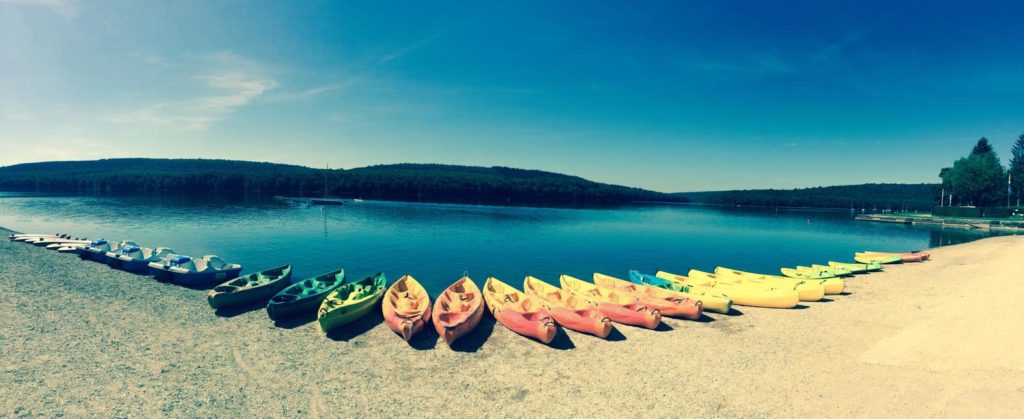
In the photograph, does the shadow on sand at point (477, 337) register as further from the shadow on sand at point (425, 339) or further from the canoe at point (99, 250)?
the canoe at point (99, 250)

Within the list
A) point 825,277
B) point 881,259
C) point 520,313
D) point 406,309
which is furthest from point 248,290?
point 881,259

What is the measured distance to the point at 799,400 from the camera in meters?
11.4

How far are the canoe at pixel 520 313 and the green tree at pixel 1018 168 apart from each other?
151802mm

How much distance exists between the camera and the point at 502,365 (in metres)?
14.1

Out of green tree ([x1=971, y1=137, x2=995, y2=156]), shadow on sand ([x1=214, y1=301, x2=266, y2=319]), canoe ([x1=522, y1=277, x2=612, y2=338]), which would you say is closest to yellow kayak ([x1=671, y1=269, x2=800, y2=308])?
canoe ([x1=522, y1=277, x2=612, y2=338])

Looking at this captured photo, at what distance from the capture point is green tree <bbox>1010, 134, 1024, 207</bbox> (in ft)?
337

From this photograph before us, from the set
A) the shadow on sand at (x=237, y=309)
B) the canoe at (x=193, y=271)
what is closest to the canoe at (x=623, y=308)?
the shadow on sand at (x=237, y=309)

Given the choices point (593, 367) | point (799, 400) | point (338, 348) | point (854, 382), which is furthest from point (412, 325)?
point (854, 382)

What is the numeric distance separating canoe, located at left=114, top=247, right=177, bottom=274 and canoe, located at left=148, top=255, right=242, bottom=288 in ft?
2.79

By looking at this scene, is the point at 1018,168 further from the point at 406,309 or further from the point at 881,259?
the point at 406,309

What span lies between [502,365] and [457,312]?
406 cm

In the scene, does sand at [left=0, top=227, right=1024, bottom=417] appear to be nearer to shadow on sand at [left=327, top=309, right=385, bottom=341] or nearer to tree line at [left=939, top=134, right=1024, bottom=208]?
shadow on sand at [left=327, top=309, right=385, bottom=341]

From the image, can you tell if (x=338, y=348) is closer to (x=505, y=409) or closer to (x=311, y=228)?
(x=505, y=409)

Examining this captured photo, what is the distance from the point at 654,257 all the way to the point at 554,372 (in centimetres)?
3286
